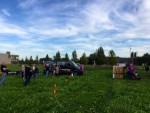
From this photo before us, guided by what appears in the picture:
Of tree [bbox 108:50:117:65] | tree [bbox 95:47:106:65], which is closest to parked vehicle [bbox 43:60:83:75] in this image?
tree [bbox 95:47:106:65]

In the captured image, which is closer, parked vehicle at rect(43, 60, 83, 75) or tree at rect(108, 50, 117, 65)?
parked vehicle at rect(43, 60, 83, 75)

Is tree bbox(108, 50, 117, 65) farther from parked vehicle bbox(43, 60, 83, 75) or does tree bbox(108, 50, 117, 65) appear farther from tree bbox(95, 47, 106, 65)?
parked vehicle bbox(43, 60, 83, 75)

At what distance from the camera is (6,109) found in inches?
531

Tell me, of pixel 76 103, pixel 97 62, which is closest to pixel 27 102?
pixel 76 103

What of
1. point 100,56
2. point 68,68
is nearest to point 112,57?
point 100,56

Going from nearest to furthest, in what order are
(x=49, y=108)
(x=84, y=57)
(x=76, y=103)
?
(x=49, y=108) < (x=76, y=103) < (x=84, y=57)

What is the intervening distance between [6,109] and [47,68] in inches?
1064

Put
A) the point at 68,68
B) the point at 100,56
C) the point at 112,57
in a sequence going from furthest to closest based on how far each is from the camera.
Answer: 1. the point at 100,56
2. the point at 112,57
3. the point at 68,68

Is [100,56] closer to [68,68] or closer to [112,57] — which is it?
[112,57]

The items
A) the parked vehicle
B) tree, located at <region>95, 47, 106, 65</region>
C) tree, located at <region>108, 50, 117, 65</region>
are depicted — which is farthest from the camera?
tree, located at <region>95, 47, 106, 65</region>

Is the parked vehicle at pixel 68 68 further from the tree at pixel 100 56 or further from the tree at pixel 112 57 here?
the tree at pixel 112 57

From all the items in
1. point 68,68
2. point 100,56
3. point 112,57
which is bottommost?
point 68,68

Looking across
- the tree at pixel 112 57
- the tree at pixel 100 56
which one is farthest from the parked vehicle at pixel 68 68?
the tree at pixel 112 57

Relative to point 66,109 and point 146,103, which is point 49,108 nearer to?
point 66,109
